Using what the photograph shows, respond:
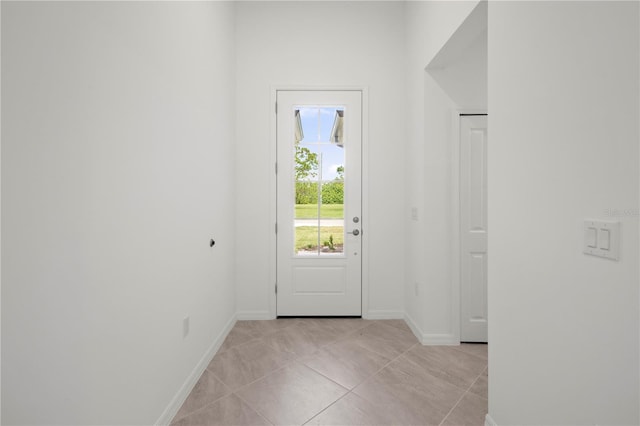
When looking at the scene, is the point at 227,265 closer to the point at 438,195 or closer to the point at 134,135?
the point at 134,135

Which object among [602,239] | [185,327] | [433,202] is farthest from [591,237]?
[185,327]

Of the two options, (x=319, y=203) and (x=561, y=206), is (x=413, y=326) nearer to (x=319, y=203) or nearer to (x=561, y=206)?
(x=319, y=203)

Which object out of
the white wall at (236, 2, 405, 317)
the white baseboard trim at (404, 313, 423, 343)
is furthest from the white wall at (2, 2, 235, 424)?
the white baseboard trim at (404, 313, 423, 343)

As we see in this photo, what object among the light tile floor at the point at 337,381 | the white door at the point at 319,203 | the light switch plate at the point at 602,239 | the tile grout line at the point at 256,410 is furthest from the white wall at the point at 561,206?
the white door at the point at 319,203

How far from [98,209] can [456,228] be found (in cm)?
238

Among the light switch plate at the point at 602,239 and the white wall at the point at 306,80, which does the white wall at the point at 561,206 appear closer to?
the light switch plate at the point at 602,239

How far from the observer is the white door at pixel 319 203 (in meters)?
2.96

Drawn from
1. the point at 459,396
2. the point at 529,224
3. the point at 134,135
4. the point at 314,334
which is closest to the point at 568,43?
the point at 529,224

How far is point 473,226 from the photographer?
2.48m

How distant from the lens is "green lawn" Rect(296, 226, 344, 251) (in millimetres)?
3014

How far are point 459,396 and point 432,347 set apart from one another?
0.62 metres

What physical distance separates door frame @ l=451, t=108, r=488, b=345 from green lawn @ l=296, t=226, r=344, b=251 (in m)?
1.06

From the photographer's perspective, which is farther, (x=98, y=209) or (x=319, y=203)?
(x=319, y=203)

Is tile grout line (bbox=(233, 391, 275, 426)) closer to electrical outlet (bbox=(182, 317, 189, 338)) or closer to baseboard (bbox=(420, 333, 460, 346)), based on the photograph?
electrical outlet (bbox=(182, 317, 189, 338))
